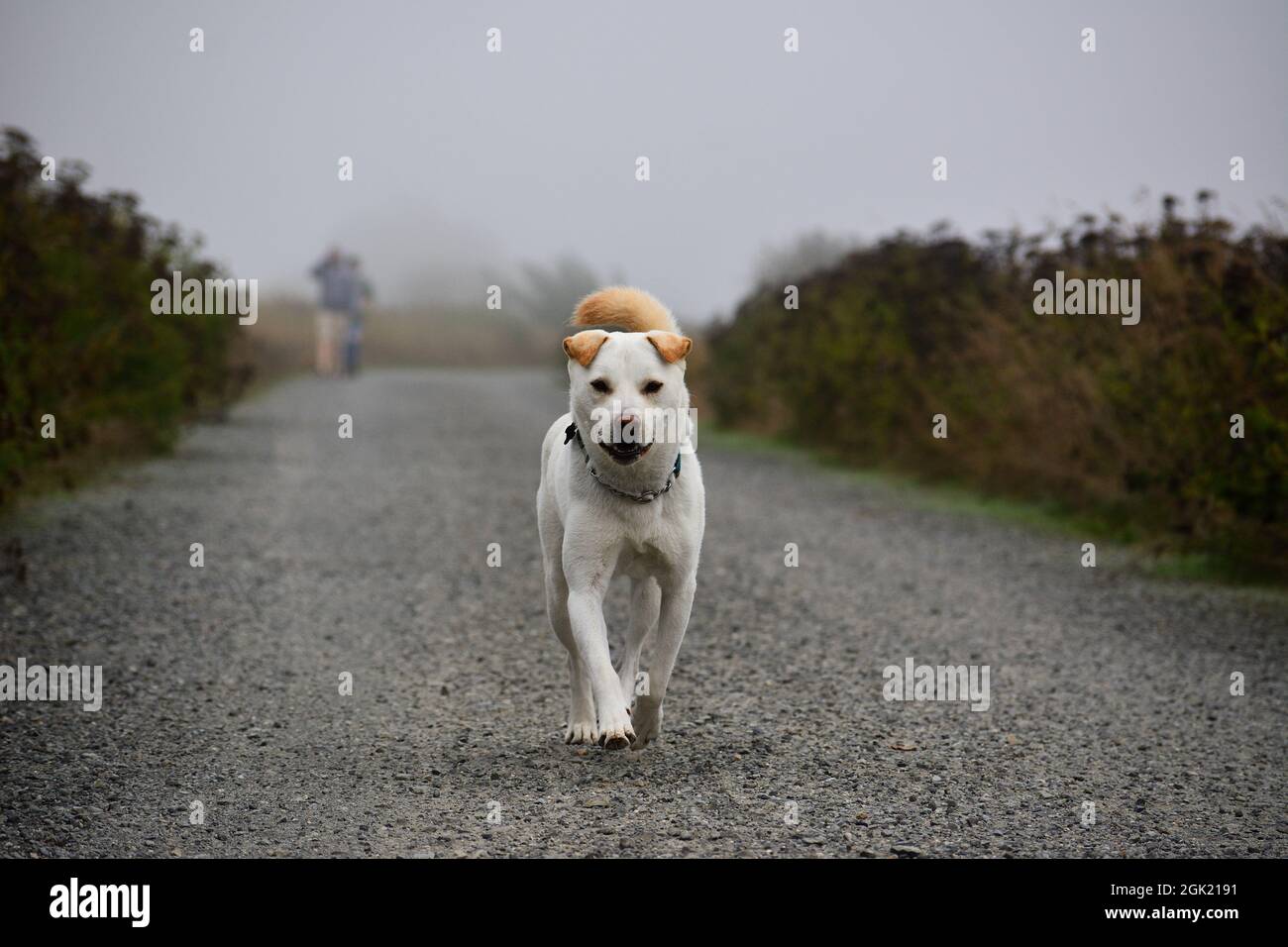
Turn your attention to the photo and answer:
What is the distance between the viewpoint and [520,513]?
40.2ft

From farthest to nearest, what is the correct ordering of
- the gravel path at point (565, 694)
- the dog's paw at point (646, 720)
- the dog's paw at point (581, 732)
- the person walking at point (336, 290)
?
the person walking at point (336, 290) < the dog's paw at point (581, 732) < the dog's paw at point (646, 720) < the gravel path at point (565, 694)

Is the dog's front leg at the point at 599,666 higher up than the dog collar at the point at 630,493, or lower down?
lower down

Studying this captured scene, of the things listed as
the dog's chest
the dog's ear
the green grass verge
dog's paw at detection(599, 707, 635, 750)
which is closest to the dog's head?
the dog's ear

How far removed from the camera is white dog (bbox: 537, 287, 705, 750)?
4828mm

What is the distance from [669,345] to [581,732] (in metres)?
1.68

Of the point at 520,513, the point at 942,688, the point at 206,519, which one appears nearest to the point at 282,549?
the point at 206,519

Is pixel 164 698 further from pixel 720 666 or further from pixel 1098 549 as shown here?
pixel 1098 549

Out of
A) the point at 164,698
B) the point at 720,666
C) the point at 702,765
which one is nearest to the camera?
the point at 702,765

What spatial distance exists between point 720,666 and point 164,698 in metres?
2.57

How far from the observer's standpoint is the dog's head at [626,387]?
4.77m

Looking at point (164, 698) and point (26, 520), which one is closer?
point (164, 698)

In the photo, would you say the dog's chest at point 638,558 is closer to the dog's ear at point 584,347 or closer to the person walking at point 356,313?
the dog's ear at point 584,347

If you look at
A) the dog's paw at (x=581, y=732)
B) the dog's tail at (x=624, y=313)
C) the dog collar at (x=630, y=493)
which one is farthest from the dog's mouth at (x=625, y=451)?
the dog's paw at (x=581, y=732)

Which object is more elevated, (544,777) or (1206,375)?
(1206,375)
